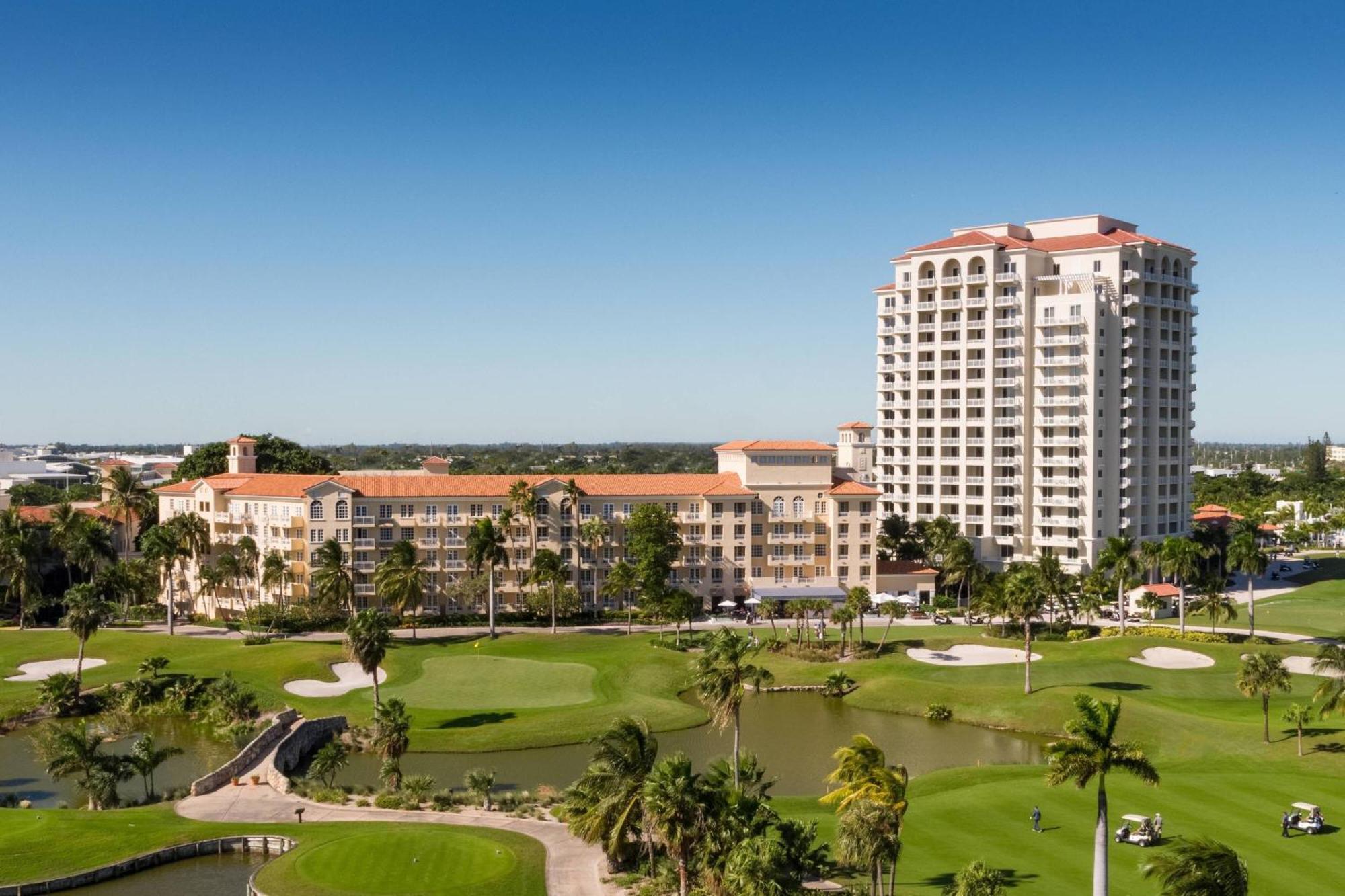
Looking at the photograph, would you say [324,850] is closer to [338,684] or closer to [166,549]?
[338,684]

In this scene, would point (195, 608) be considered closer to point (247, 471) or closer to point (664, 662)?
point (247, 471)

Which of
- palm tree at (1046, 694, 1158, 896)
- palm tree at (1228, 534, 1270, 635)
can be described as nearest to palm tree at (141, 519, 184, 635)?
palm tree at (1046, 694, 1158, 896)

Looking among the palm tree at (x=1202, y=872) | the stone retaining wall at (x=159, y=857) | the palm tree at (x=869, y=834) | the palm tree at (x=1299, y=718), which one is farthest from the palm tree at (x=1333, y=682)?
the stone retaining wall at (x=159, y=857)

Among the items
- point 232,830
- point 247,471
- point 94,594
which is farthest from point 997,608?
point 247,471

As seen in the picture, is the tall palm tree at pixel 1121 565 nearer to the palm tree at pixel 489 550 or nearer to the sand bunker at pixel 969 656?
the sand bunker at pixel 969 656

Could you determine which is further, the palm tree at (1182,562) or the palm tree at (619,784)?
the palm tree at (1182,562)

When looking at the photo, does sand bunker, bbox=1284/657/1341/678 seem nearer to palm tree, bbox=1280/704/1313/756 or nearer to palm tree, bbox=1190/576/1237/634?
palm tree, bbox=1190/576/1237/634

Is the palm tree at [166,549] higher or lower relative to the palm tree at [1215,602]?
higher
